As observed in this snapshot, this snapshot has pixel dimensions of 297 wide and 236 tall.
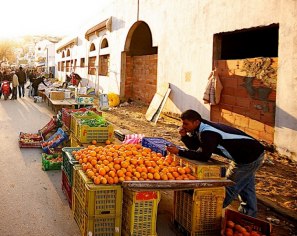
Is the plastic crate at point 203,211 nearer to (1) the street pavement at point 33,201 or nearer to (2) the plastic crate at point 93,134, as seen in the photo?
(1) the street pavement at point 33,201

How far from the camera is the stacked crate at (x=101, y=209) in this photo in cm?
368

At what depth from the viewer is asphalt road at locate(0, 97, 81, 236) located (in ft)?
14.0

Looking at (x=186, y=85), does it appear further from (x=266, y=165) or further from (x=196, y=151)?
(x=196, y=151)

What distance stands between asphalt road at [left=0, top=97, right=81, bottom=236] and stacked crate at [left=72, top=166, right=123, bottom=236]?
0.49 m

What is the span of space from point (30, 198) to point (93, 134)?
187 centimetres

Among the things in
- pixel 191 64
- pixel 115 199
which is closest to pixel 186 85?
pixel 191 64

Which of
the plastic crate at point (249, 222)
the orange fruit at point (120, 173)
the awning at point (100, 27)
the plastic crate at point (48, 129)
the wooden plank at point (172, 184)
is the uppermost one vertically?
the awning at point (100, 27)

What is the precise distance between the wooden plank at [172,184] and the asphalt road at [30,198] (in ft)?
3.71

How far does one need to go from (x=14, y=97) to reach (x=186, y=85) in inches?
530

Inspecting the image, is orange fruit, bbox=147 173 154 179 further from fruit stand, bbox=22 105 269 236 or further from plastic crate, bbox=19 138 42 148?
plastic crate, bbox=19 138 42 148

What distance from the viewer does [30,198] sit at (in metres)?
5.25

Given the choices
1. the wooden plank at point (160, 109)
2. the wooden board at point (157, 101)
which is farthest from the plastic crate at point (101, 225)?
the wooden board at point (157, 101)

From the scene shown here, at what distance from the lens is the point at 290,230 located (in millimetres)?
4457

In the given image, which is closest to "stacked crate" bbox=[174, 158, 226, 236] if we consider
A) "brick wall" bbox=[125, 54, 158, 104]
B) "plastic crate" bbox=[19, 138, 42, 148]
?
"plastic crate" bbox=[19, 138, 42, 148]
